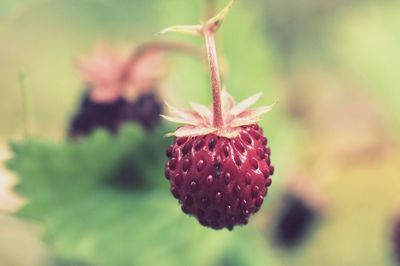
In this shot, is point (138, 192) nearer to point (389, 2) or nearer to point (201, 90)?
point (201, 90)

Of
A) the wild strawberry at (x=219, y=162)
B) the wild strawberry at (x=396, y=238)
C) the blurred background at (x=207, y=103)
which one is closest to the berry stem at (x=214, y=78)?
the wild strawberry at (x=219, y=162)

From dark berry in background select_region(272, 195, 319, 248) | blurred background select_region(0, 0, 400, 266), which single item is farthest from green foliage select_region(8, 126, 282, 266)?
dark berry in background select_region(272, 195, 319, 248)

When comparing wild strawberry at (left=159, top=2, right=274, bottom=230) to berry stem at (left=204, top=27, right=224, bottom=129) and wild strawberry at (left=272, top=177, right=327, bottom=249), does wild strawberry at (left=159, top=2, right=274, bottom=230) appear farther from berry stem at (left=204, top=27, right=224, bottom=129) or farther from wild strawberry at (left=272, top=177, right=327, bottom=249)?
wild strawberry at (left=272, top=177, right=327, bottom=249)

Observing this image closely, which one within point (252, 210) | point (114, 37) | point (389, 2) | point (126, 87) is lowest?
point (252, 210)

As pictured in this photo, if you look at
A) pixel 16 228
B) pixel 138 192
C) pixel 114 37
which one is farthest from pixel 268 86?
pixel 114 37

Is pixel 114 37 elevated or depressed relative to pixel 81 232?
elevated

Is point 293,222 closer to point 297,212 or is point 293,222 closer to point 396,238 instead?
point 297,212

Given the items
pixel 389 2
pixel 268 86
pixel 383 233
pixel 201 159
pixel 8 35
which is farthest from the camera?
pixel 8 35
